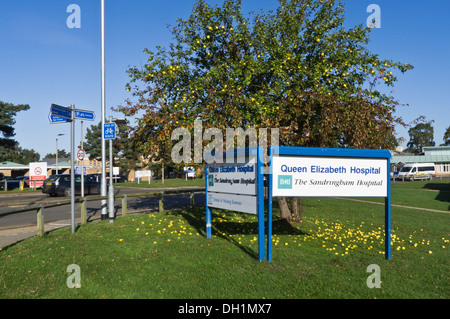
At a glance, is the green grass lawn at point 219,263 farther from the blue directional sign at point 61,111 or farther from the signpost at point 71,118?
the blue directional sign at point 61,111

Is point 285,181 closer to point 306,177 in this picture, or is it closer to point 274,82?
point 306,177

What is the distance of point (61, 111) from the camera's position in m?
8.74

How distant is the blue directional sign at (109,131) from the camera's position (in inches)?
436

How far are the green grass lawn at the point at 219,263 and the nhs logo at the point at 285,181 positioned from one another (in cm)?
137

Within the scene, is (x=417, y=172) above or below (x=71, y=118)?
below

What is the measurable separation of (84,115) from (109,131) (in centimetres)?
139

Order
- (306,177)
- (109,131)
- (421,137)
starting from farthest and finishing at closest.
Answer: (421,137)
(109,131)
(306,177)

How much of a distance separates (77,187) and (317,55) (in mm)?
19970

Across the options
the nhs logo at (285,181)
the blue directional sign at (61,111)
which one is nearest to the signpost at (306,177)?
the nhs logo at (285,181)

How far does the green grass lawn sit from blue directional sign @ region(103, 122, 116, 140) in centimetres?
272

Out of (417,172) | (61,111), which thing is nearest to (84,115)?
(61,111)

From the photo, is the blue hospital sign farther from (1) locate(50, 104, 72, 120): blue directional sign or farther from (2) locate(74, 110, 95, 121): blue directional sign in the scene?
(2) locate(74, 110, 95, 121): blue directional sign

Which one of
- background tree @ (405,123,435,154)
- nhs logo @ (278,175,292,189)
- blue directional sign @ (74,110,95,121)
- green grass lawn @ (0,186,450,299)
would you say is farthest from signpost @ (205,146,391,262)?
background tree @ (405,123,435,154)

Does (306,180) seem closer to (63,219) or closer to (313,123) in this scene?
(313,123)
